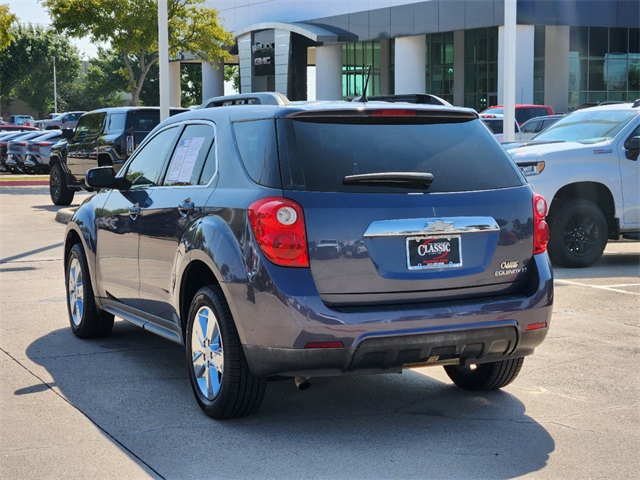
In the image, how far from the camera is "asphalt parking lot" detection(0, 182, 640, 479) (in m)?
4.93

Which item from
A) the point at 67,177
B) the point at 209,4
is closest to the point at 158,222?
the point at 67,177

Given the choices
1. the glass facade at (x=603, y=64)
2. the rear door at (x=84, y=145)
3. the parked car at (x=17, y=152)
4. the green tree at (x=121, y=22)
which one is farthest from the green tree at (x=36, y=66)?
the rear door at (x=84, y=145)

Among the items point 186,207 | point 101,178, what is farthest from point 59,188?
point 186,207

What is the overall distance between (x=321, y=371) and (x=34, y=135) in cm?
3318

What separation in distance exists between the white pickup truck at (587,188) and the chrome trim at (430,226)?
21.9 feet

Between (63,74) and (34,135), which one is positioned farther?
(63,74)

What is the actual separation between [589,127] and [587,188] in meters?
1.10

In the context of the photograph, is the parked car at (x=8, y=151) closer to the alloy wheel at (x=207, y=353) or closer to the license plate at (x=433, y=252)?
the alloy wheel at (x=207, y=353)

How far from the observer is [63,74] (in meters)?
104

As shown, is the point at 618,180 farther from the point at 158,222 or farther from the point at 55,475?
the point at 55,475

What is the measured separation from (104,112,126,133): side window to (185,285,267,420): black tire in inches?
557

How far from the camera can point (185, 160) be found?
6488 millimetres

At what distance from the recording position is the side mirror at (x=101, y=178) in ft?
23.8

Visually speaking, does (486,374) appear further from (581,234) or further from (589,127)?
(589,127)
